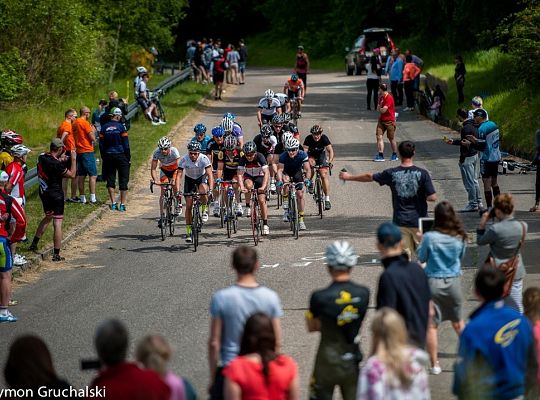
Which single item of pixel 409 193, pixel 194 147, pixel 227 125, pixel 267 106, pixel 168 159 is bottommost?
pixel 409 193

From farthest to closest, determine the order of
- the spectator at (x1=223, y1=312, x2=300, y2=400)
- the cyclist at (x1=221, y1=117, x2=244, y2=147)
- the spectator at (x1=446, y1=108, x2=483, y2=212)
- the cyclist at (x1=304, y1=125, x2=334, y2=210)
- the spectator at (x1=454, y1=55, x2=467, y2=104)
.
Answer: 1. the spectator at (x1=454, y1=55, x2=467, y2=104)
2. the cyclist at (x1=304, y1=125, x2=334, y2=210)
3. the cyclist at (x1=221, y1=117, x2=244, y2=147)
4. the spectator at (x1=446, y1=108, x2=483, y2=212)
5. the spectator at (x1=223, y1=312, x2=300, y2=400)

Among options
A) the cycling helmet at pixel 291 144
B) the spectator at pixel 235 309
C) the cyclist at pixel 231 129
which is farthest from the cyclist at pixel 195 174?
the spectator at pixel 235 309

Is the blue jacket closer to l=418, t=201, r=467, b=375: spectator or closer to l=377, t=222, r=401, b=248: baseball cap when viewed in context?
l=377, t=222, r=401, b=248: baseball cap

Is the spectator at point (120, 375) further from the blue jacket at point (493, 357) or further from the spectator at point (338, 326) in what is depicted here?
the blue jacket at point (493, 357)

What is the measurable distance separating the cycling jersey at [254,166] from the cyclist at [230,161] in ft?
1.85

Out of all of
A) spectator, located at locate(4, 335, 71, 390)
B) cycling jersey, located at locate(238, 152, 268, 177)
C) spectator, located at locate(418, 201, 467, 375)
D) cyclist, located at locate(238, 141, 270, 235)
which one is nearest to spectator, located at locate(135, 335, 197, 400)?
spectator, located at locate(4, 335, 71, 390)

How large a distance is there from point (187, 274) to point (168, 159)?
4005 mm

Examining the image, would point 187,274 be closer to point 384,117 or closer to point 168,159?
point 168,159

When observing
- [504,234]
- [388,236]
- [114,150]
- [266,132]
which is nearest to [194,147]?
[266,132]

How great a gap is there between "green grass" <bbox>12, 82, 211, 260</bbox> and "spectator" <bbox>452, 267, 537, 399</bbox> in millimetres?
12443

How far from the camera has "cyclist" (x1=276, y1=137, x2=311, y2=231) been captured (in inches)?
830

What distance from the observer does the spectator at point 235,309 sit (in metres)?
8.83

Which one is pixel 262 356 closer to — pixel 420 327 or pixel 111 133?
pixel 420 327

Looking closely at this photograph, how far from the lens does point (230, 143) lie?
70.7 ft
